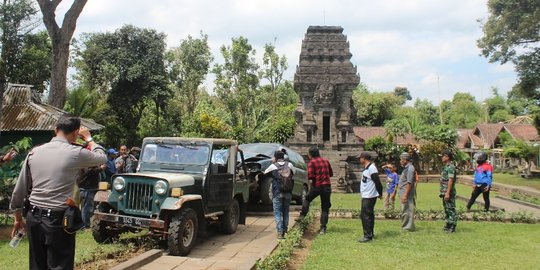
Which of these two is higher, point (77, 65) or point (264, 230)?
point (77, 65)

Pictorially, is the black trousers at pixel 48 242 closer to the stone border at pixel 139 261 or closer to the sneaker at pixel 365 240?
the stone border at pixel 139 261

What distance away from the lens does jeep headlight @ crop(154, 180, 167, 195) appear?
7.66 metres

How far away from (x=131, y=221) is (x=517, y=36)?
27.3m

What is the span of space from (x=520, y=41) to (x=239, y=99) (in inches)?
813

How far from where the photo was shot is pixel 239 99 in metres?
38.8

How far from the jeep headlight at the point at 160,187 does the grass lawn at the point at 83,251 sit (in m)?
0.99

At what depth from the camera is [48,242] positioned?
4289 millimetres

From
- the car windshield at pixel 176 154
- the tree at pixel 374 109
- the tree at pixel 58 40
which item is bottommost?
the car windshield at pixel 176 154

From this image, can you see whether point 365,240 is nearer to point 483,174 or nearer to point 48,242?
point 483,174

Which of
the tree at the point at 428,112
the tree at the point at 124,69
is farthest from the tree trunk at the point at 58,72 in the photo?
the tree at the point at 428,112

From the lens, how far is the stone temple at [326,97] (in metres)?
26.7

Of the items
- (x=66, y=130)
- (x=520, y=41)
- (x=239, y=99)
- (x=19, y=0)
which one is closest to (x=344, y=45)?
(x=520, y=41)

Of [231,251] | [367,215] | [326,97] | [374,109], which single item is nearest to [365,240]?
[367,215]

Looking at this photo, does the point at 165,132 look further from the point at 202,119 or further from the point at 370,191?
the point at 370,191
